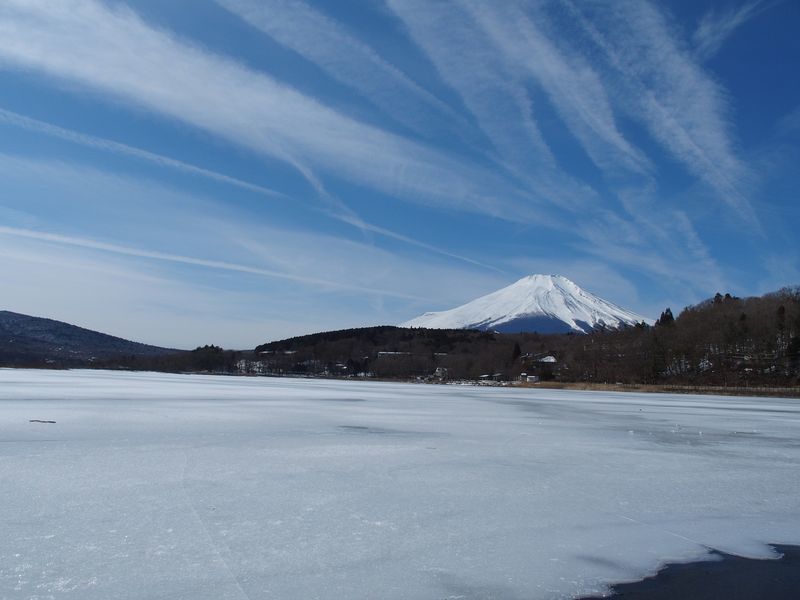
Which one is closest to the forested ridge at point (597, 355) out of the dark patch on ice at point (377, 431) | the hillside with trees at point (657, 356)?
the hillside with trees at point (657, 356)

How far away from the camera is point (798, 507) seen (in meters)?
6.75

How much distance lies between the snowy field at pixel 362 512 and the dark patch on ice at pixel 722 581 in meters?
0.17

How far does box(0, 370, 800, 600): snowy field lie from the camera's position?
4.27m

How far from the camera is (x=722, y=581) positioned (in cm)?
451

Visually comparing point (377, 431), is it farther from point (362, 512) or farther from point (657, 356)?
point (657, 356)

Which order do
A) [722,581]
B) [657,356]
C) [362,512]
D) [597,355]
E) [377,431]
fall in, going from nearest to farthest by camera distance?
[722,581]
[362,512]
[377,431]
[657,356]
[597,355]

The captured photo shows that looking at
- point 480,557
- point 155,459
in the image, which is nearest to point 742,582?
point 480,557

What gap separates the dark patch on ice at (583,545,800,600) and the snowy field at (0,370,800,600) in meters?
0.17

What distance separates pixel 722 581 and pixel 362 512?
3154 millimetres

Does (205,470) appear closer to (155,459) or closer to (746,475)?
(155,459)

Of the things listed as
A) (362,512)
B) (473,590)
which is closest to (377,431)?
(362,512)

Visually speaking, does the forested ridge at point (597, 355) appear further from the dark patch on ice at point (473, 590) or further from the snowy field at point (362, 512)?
the dark patch on ice at point (473, 590)

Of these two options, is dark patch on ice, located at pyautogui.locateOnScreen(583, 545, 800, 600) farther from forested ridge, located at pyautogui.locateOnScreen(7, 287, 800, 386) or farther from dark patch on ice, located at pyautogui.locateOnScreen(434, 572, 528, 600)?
forested ridge, located at pyautogui.locateOnScreen(7, 287, 800, 386)

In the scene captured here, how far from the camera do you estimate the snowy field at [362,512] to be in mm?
4270
